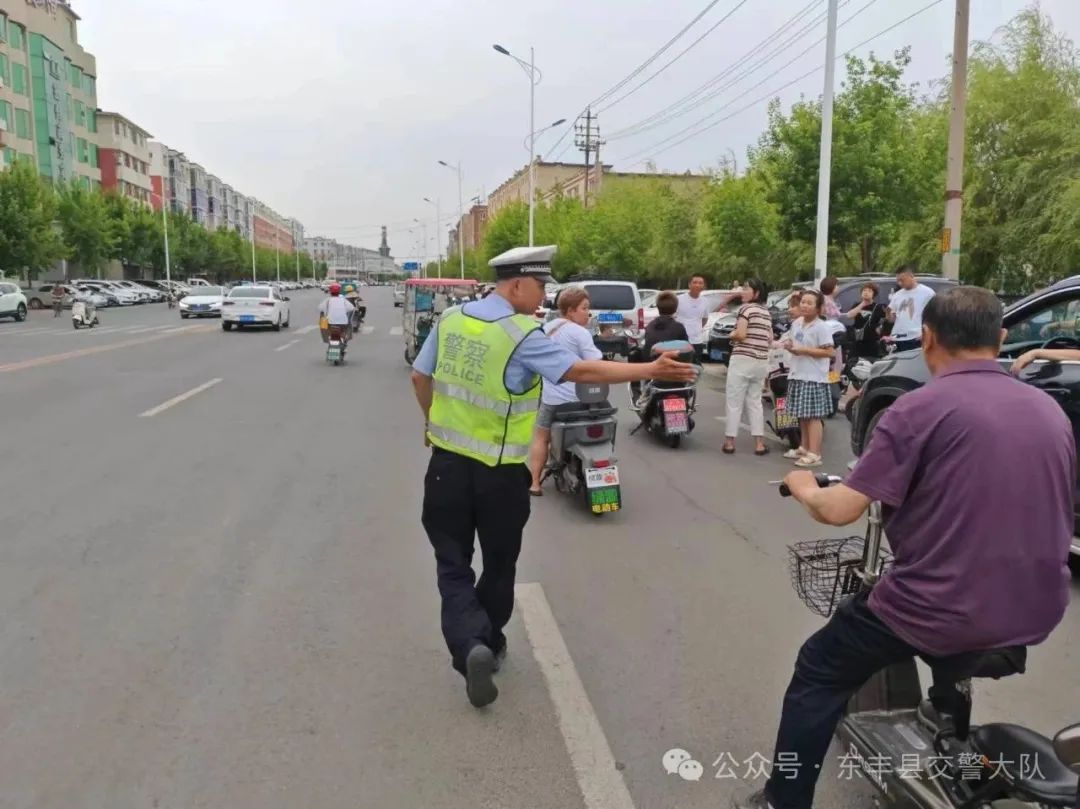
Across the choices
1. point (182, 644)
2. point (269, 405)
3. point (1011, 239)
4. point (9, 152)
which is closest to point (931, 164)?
point (1011, 239)

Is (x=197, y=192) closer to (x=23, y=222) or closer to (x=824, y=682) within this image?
(x=23, y=222)

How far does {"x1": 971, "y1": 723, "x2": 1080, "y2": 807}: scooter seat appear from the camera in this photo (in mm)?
2197

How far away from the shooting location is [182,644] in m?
4.16

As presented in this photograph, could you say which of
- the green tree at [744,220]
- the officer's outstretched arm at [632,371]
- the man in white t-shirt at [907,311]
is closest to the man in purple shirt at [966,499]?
the officer's outstretched arm at [632,371]

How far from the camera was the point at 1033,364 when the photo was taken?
5395 millimetres

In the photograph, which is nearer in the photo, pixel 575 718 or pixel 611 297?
pixel 575 718

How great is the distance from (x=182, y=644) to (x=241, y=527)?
2.01m

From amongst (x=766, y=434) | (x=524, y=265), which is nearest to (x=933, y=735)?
(x=524, y=265)

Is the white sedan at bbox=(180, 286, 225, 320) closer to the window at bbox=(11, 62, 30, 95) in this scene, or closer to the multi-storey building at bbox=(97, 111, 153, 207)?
the window at bbox=(11, 62, 30, 95)

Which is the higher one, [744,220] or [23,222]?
[23,222]

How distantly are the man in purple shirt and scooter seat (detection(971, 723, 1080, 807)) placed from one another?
0.87 ft

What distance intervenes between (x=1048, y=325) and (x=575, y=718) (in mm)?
4771

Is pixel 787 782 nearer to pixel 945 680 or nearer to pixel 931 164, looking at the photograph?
pixel 945 680
